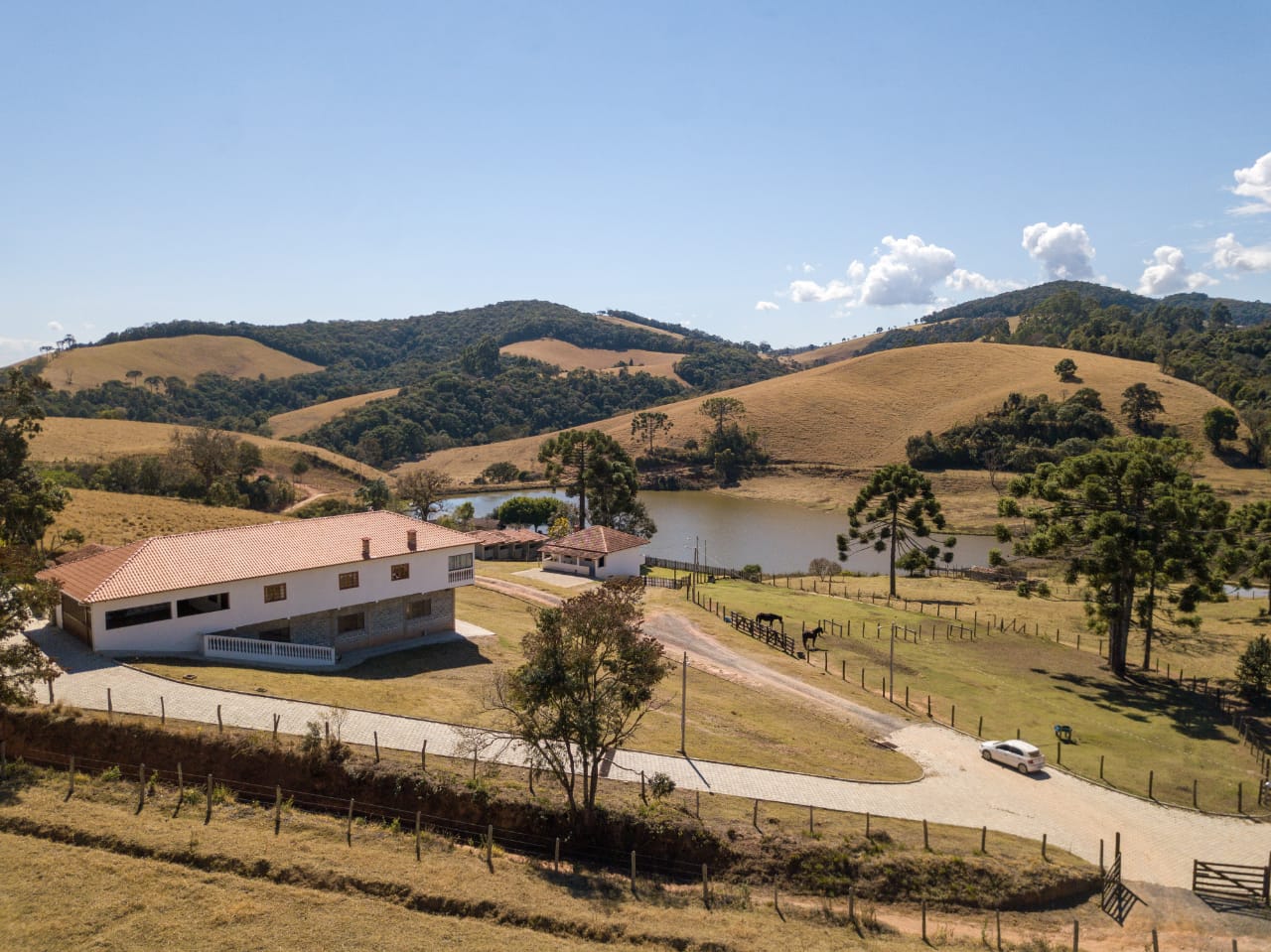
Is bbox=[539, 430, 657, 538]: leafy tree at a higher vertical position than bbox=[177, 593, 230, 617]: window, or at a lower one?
higher

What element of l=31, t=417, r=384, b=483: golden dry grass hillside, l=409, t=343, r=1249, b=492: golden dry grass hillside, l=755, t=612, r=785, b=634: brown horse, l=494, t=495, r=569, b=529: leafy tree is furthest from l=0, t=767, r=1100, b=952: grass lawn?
l=409, t=343, r=1249, b=492: golden dry grass hillside

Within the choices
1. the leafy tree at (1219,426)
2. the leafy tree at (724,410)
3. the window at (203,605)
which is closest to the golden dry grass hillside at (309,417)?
the leafy tree at (724,410)

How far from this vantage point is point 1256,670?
123 feet

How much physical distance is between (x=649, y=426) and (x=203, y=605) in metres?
123

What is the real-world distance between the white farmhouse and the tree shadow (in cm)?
3112

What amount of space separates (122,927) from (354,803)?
21.1ft

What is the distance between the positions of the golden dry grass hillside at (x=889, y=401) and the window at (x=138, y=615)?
11274cm

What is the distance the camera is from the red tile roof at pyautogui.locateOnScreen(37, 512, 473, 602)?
30062 millimetres

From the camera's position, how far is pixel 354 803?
2119cm

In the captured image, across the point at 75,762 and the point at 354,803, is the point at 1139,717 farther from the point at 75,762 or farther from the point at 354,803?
the point at 75,762

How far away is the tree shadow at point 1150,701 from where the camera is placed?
34706mm

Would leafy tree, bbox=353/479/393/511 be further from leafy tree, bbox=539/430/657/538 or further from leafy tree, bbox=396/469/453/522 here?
leafy tree, bbox=539/430/657/538

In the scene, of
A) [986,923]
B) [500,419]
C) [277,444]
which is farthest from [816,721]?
[500,419]

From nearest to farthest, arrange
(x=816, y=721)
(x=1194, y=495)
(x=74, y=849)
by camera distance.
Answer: (x=74, y=849), (x=816, y=721), (x=1194, y=495)
